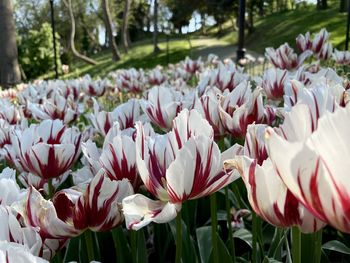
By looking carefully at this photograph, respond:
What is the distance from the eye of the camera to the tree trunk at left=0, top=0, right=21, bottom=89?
23.8 feet

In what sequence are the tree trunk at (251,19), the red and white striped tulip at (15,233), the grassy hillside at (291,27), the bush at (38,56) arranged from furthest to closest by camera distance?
the tree trunk at (251,19) → the bush at (38,56) → the grassy hillside at (291,27) → the red and white striped tulip at (15,233)

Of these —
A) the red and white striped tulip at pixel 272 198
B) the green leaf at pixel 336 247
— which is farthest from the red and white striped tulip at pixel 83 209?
the green leaf at pixel 336 247

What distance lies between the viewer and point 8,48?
774 cm

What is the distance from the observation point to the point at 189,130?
0.76 meters

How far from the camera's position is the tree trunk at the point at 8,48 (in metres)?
7.25

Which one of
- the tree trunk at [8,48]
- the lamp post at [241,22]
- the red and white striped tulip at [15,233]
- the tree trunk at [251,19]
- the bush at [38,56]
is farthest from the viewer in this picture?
the tree trunk at [251,19]

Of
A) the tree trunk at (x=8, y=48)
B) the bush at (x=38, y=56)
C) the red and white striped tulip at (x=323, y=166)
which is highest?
the red and white striped tulip at (x=323, y=166)

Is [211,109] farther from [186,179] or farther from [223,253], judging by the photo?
[186,179]

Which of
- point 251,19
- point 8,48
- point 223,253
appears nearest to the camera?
point 223,253

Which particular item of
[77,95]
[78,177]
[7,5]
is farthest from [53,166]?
[7,5]

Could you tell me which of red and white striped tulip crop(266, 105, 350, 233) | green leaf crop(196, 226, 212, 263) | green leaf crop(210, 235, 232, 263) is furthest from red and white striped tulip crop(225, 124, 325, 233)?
green leaf crop(196, 226, 212, 263)

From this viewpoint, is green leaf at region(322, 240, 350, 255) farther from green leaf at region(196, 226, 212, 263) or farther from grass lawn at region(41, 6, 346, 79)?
grass lawn at region(41, 6, 346, 79)

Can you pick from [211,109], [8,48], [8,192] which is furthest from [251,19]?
[8,192]

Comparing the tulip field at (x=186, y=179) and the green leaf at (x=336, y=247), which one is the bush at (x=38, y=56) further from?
the green leaf at (x=336, y=247)
